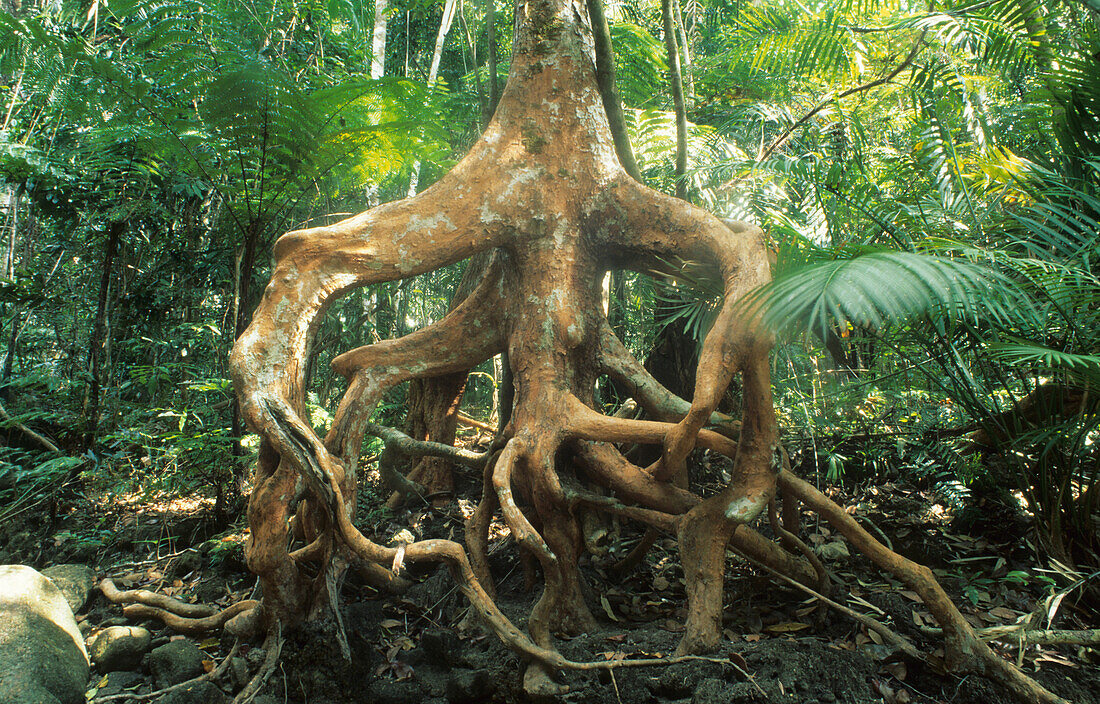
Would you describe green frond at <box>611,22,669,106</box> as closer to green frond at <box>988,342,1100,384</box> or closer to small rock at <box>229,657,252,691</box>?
green frond at <box>988,342,1100,384</box>

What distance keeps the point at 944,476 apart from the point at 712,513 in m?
2.34

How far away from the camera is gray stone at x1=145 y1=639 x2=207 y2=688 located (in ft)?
9.29

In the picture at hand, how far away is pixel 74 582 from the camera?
359cm

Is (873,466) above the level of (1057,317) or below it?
below

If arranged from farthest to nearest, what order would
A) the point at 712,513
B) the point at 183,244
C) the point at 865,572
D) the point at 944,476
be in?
the point at 183,244
the point at 944,476
the point at 865,572
the point at 712,513

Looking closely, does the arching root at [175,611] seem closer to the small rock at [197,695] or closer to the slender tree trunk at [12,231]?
the small rock at [197,695]

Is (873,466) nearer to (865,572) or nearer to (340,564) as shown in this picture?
(865,572)

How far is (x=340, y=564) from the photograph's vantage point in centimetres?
299

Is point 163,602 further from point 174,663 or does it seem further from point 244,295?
point 244,295

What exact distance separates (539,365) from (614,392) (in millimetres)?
2378

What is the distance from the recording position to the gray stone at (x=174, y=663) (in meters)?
2.83

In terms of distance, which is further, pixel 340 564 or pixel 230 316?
pixel 230 316

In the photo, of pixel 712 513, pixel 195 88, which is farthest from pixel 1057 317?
pixel 195 88

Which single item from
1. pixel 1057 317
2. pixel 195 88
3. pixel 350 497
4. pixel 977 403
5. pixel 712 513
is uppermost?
pixel 195 88
